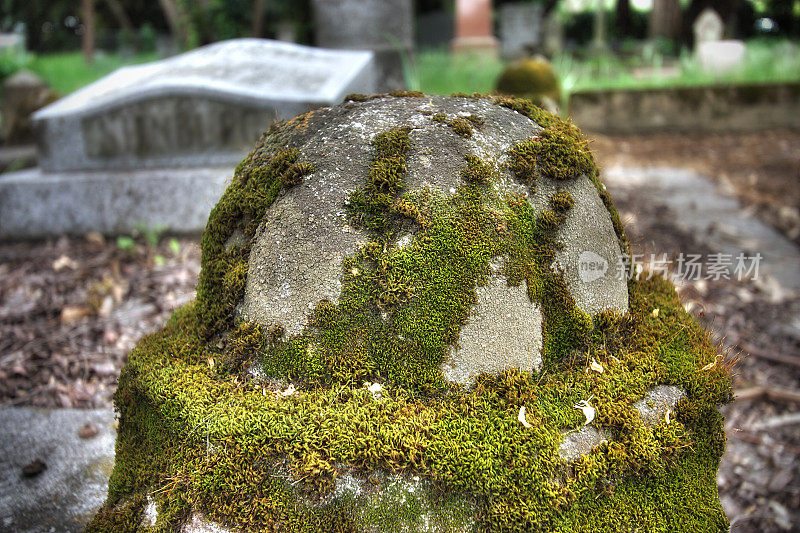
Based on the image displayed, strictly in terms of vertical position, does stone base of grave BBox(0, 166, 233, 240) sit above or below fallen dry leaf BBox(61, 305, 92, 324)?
above

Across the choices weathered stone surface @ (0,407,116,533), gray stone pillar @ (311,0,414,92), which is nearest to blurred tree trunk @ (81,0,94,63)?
gray stone pillar @ (311,0,414,92)

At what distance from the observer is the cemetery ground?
2.59m

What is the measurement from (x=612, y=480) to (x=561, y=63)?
9.72 m

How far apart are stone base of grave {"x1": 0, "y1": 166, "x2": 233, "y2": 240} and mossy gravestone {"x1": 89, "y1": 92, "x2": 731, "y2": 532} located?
2.95 m

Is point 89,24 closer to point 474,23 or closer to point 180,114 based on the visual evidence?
point 474,23

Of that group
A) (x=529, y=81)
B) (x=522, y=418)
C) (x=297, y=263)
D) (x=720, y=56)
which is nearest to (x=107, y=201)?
(x=297, y=263)

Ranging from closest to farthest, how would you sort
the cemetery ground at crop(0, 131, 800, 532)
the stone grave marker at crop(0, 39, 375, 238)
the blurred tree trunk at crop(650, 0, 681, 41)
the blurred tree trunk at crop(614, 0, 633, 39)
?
the cemetery ground at crop(0, 131, 800, 532) < the stone grave marker at crop(0, 39, 375, 238) < the blurred tree trunk at crop(650, 0, 681, 41) < the blurred tree trunk at crop(614, 0, 633, 39)

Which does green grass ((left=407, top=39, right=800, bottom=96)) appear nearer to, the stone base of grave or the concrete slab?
the concrete slab

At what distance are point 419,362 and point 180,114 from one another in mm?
3611

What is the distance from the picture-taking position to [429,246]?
54.5 inches

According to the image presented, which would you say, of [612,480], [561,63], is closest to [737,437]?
[612,480]

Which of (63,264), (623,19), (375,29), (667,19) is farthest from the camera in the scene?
(623,19)

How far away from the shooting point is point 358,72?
4.81 meters

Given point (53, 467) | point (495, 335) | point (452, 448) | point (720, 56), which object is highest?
point (495, 335)
